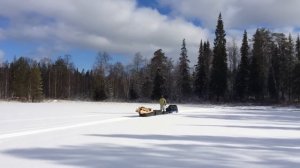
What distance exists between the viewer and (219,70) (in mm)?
82875

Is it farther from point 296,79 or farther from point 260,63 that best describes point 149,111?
point 260,63

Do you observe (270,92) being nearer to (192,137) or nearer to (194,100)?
(194,100)

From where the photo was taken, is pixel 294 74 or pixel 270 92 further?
pixel 270 92

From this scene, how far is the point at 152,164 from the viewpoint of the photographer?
9.60 meters

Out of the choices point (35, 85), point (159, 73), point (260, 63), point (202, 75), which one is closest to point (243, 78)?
point (260, 63)

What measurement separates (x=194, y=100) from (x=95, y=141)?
7187 centimetres

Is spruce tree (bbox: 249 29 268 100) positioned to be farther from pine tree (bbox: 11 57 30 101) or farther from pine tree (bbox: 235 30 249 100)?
pine tree (bbox: 11 57 30 101)

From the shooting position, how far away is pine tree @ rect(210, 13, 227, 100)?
81.9 metres

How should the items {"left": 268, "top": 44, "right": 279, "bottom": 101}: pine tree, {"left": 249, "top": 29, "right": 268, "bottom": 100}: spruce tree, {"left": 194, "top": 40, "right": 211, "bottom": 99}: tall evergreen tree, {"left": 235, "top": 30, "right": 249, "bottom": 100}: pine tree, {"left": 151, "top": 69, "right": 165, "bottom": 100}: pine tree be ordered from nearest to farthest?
{"left": 249, "top": 29, "right": 268, "bottom": 100}: spruce tree, {"left": 235, "top": 30, "right": 249, "bottom": 100}: pine tree, {"left": 268, "top": 44, "right": 279, "bottom": 101}: pine tree, {"left": 151, "top": 69, "right": 165, "bottom": 100}: pine tree, {"left": 194, "top": 40, "right": 211, "bottom": 99}: tall evergreen tree

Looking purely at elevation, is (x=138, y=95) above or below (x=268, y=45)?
below

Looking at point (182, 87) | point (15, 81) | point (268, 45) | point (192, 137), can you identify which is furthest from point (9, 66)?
point (192, 137)

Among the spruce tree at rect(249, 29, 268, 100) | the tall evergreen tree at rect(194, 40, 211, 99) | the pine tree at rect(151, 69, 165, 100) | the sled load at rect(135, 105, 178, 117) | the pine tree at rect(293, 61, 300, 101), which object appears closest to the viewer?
the sled load at rect(135, 105, 178, 117)

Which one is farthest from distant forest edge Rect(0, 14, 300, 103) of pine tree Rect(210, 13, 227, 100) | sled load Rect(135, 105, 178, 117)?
sled load Rect(135, 105, 178, 117)

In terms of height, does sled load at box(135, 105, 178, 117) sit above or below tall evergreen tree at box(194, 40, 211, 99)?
below
